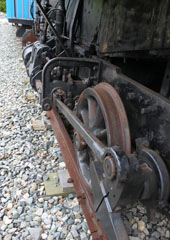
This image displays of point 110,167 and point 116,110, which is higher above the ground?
point 116,110

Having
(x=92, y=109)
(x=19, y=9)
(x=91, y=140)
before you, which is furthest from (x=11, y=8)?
(x=91, y=140)

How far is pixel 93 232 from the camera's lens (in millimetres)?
1747

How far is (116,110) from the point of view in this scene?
182 cm

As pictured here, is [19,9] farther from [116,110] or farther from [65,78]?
[116,110]

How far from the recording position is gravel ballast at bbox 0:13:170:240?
203 centimetres

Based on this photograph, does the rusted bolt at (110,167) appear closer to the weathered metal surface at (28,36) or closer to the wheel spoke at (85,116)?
the wheel spoke at (85,116)

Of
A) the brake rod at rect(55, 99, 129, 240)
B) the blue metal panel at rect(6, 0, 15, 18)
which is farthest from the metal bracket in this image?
the blue metal panel at rect(6, 0, 15, 18)

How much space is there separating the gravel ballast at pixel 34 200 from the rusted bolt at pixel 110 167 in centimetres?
88

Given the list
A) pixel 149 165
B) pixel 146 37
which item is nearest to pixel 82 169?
pixel 149 165

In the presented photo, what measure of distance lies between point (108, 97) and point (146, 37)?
2.06 feet

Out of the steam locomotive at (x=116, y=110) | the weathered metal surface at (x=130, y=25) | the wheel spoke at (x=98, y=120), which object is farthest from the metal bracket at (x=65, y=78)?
the wheel spoke at (x=98, y=120)

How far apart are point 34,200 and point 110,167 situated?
1283 mm

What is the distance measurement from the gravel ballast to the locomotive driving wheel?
15.4 inches

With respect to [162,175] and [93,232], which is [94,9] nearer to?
[162,175]
